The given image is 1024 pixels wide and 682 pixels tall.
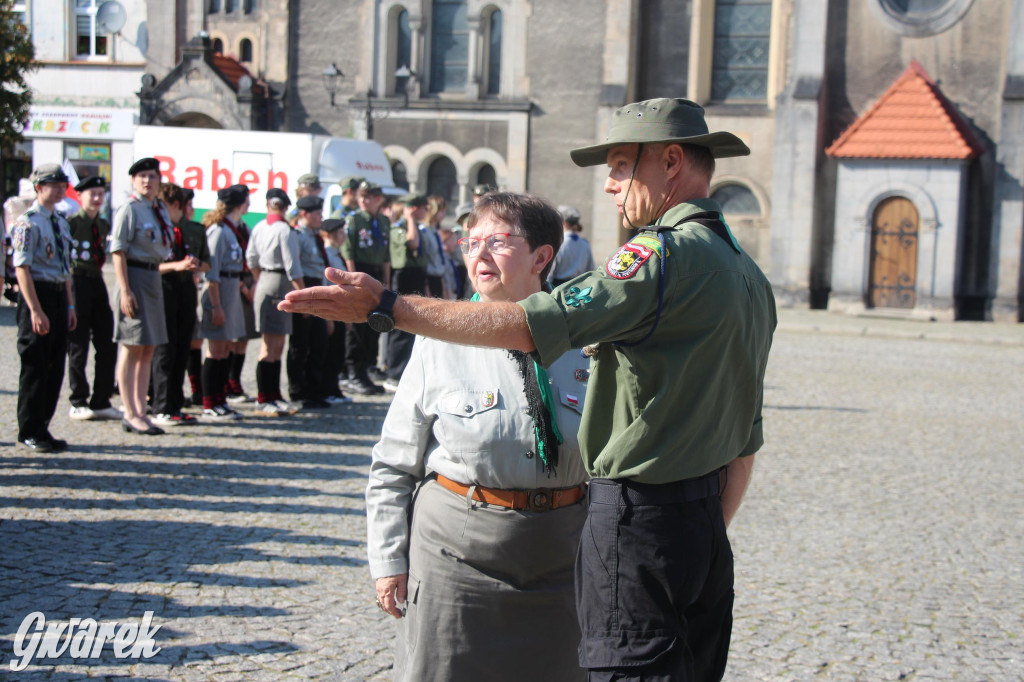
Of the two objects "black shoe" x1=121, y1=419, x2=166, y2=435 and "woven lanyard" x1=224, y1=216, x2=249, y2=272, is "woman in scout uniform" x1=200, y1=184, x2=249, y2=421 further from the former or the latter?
"black shoe" x1=121, y1=419, x2=166, y2=435

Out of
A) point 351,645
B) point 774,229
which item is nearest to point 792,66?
point 774,229

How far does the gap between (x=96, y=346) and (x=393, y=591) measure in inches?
270

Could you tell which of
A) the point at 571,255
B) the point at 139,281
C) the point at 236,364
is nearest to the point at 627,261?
the point at 139,281

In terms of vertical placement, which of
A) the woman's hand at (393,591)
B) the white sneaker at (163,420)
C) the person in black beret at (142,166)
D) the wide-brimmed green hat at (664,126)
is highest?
the person in black beret at (142,166)

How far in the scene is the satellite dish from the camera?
33.0 metres

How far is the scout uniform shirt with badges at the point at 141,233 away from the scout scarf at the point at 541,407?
6.13m

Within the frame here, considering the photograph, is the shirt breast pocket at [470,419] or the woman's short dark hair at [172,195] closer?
the shirt breast pocket at [470,419]

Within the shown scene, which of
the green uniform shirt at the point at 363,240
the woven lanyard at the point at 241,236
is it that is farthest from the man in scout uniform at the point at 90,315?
the green uniform shirt at the point at 363,240

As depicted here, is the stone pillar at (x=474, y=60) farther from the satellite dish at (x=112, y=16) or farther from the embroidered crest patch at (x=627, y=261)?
the embroidered crest patch at (x=627, y=261)

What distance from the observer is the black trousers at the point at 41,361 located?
26.2ft

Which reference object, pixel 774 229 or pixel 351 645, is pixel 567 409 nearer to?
pixel 351 645

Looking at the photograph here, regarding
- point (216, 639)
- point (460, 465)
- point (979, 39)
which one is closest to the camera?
point (460, 465)

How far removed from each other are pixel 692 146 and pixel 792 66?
84.8ft

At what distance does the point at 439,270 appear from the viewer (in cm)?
1298
